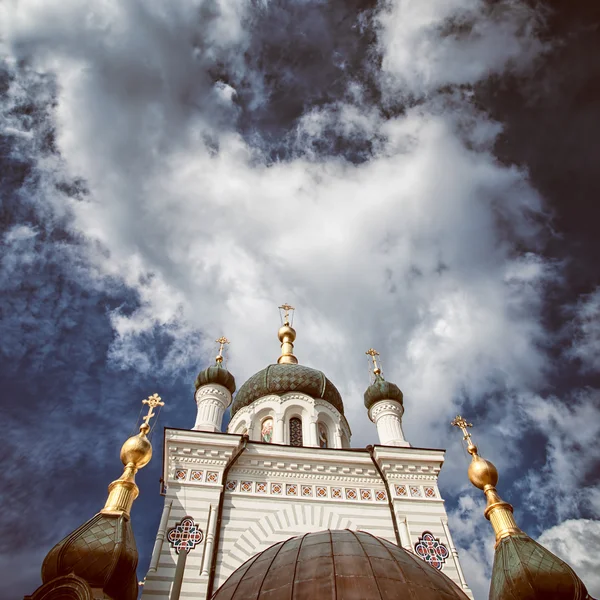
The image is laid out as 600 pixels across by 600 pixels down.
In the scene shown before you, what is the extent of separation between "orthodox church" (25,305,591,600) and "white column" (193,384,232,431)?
0.04 m

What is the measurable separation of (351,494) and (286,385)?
18.1 feet

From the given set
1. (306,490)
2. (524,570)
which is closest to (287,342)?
(306,490)

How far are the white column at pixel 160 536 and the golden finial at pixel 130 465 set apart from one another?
1196 mm

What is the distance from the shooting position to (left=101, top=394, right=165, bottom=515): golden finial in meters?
9.52

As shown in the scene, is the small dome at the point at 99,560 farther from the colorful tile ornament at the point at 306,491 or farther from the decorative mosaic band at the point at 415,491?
the decorative mosaic band at the point at 415,491

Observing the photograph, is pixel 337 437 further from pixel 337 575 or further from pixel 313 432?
pixel 337 575

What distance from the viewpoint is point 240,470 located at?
41.2 ft

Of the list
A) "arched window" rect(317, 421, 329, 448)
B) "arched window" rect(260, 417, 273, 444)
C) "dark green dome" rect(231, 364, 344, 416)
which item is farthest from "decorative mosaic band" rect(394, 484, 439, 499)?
"dark green dome" rect(231, 364, 344, 416)

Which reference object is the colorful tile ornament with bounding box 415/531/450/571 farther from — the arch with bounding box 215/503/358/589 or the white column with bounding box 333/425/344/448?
the white column with bounding box 333/425/344/448

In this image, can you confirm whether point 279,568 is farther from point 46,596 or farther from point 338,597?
point 46,596

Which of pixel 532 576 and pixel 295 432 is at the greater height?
pixel 295 432

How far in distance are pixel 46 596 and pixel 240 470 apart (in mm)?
5945

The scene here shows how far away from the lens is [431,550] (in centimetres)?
1111

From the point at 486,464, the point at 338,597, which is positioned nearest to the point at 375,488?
the point at 486,464
